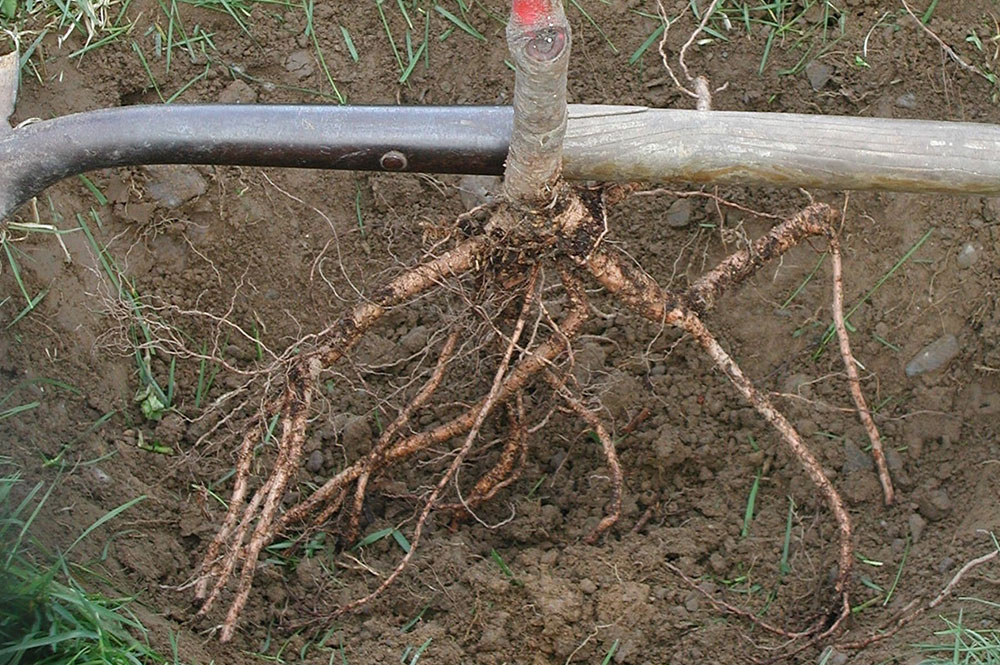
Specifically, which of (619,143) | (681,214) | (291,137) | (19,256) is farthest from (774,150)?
(19,256)

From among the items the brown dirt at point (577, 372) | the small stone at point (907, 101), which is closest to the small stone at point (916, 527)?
the brown dirt at point (577, 372)

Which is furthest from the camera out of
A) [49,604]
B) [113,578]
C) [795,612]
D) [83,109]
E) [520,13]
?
[83,109]

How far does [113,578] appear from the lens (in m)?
1.94

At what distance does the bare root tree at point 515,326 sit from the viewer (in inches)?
69.0

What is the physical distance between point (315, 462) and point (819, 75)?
1.37 meters

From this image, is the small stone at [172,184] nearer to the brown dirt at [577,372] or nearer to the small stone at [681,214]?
the brown dirt at [577,372]

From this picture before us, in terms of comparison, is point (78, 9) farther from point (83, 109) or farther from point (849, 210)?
point (849, 210)

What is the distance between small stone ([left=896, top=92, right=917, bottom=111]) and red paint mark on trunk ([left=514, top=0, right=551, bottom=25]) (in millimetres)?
1206

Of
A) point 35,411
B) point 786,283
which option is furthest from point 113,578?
point 786,283

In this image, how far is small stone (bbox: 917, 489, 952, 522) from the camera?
84.9 inches

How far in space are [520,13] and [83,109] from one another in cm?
119

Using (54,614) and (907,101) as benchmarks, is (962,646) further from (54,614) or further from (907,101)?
(54,614)

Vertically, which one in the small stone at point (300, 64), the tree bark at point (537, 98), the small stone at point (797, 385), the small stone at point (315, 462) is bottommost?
the small stone at point (315, 462)

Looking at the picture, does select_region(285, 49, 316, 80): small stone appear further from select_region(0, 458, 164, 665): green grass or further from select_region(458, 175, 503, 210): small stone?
select_region(0, 458, 164, 665): green grass
